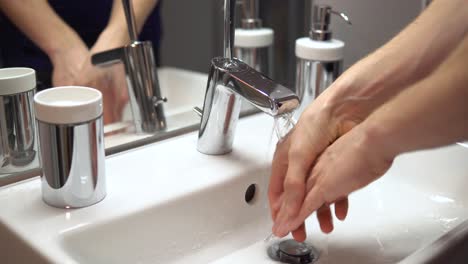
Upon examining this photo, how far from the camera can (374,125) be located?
1.39ft

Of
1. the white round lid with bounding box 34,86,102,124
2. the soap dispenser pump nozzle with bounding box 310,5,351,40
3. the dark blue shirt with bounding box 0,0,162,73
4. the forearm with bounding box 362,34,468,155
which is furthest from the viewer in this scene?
the soap dispenser pump nozzle with bounding box 310,5,351,40

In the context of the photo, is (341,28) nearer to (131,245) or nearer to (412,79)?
(412,79)

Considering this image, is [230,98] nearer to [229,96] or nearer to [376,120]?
[229,96]

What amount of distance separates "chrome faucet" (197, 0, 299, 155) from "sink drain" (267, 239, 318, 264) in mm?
138

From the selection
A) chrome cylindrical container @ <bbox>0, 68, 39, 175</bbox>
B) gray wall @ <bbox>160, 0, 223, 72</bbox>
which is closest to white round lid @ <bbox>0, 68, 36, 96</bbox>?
chrome cylindrical container @ <bbox>0, 68, 39, 175</bbox>

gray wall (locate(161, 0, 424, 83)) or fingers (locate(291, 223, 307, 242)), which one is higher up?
gray wall (locate(161, 0, 424, 83))

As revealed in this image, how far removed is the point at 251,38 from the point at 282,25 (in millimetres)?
92

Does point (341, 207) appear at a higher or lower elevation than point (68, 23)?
lower

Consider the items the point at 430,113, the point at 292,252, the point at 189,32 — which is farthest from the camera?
the point at 189,32

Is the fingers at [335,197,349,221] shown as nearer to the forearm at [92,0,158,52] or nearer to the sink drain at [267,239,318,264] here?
the sink drain at [267,239,318,264]

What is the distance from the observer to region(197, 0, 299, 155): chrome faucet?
558 mm

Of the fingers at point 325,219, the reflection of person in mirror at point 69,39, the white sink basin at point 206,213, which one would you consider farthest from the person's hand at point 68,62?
the fingers at point 325,219

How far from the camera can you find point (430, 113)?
0.39m

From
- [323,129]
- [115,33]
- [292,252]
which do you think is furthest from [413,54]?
[115,33]
